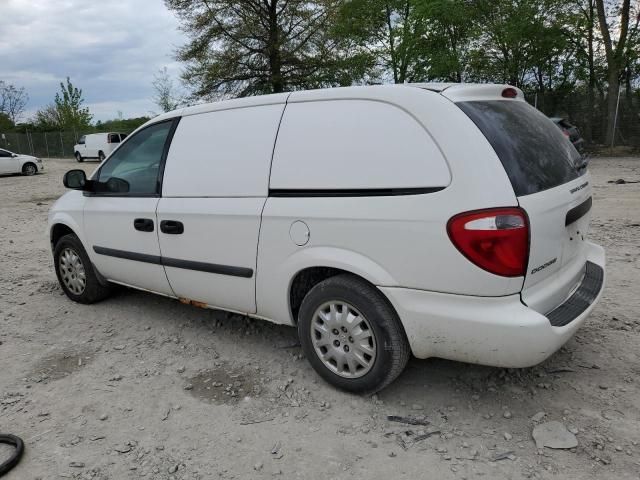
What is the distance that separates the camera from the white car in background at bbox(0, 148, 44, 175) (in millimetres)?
22375

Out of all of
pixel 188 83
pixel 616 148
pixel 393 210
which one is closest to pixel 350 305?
pixel 393 210

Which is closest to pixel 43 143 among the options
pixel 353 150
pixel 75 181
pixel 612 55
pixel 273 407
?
pixel 612 55

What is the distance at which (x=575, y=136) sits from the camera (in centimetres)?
1482

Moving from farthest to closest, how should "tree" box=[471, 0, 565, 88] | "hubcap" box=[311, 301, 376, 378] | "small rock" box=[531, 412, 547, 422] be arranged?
1. "tree" box=[471, 0, 565, 88]
2. "hubcap" box=[311, 301, 376, 378]
3. "small rock" box=[531, 412, 547, 422]

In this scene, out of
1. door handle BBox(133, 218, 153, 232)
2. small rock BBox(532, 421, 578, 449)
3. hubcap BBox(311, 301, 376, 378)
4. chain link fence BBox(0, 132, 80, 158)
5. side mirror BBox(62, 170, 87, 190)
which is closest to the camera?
small rock BBox(532, 421, 578, 449)

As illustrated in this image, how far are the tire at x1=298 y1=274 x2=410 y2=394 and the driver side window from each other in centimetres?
167

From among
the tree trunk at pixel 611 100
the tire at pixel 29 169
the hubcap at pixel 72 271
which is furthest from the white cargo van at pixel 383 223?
the tire at pixel 29 169

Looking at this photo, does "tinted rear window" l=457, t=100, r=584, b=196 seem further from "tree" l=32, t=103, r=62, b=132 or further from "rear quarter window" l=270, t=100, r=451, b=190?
"tree" l=32, t=103, r=62, b=132

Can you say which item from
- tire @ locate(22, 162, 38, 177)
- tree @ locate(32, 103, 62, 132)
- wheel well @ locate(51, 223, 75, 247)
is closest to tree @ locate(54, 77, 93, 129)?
tree @ locate(32, 103, 62, 132)

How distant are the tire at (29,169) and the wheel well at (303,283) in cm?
2423

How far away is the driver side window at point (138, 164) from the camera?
3.87 meters

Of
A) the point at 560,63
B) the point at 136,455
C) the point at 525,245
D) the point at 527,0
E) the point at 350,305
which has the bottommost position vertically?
the point at 136,455

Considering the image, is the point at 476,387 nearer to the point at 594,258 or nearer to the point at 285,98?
the point at 594,258

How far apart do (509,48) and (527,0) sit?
5.92 feet
